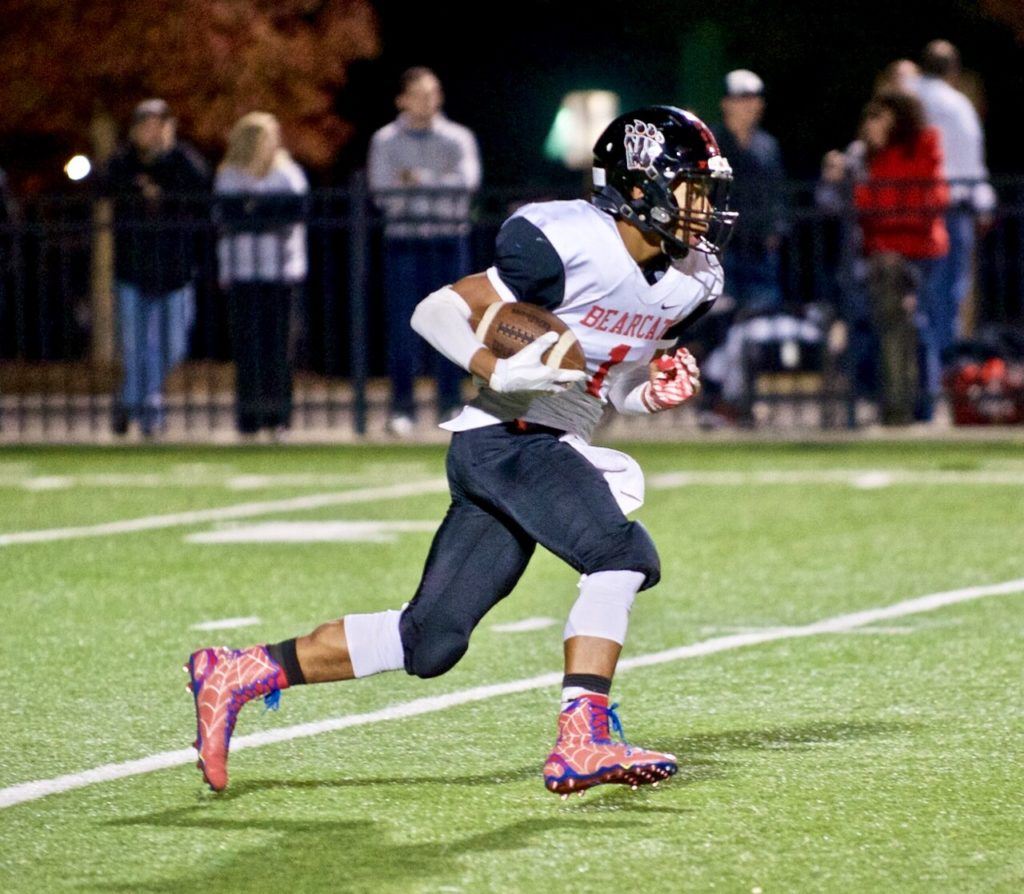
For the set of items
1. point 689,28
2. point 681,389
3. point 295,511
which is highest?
point 689,28

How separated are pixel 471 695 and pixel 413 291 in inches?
348

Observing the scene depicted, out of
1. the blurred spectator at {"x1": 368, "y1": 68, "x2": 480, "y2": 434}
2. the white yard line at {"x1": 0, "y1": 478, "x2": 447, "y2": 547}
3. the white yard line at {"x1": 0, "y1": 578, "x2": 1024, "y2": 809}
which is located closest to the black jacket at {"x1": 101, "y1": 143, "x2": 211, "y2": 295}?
the blurred spectator at {"x1": 368, "y1": 68, "x2": 480, "y2": 434}

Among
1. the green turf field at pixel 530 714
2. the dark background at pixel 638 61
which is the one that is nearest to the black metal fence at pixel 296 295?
the green turf field at pixel 530 714

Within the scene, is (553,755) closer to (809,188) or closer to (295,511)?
(295,511)

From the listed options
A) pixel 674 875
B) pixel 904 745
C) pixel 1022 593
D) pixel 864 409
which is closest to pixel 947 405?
pixel 864 409

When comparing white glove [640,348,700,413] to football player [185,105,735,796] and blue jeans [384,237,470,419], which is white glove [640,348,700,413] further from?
blue jeans [384,237,470,419]

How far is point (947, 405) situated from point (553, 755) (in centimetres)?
1147

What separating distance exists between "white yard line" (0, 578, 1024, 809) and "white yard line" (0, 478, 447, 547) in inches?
157

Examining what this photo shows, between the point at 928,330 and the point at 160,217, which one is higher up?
the point at 160,217

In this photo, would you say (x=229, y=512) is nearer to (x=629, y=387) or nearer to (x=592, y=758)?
(x=629, y=387)

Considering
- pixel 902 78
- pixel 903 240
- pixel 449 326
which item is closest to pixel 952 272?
pixel 903 240

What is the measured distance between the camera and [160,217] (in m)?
16.4

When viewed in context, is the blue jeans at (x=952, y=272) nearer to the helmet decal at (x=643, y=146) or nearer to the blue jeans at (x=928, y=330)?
the blue jeans at (x=928, y=330)

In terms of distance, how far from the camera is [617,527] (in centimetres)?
617
